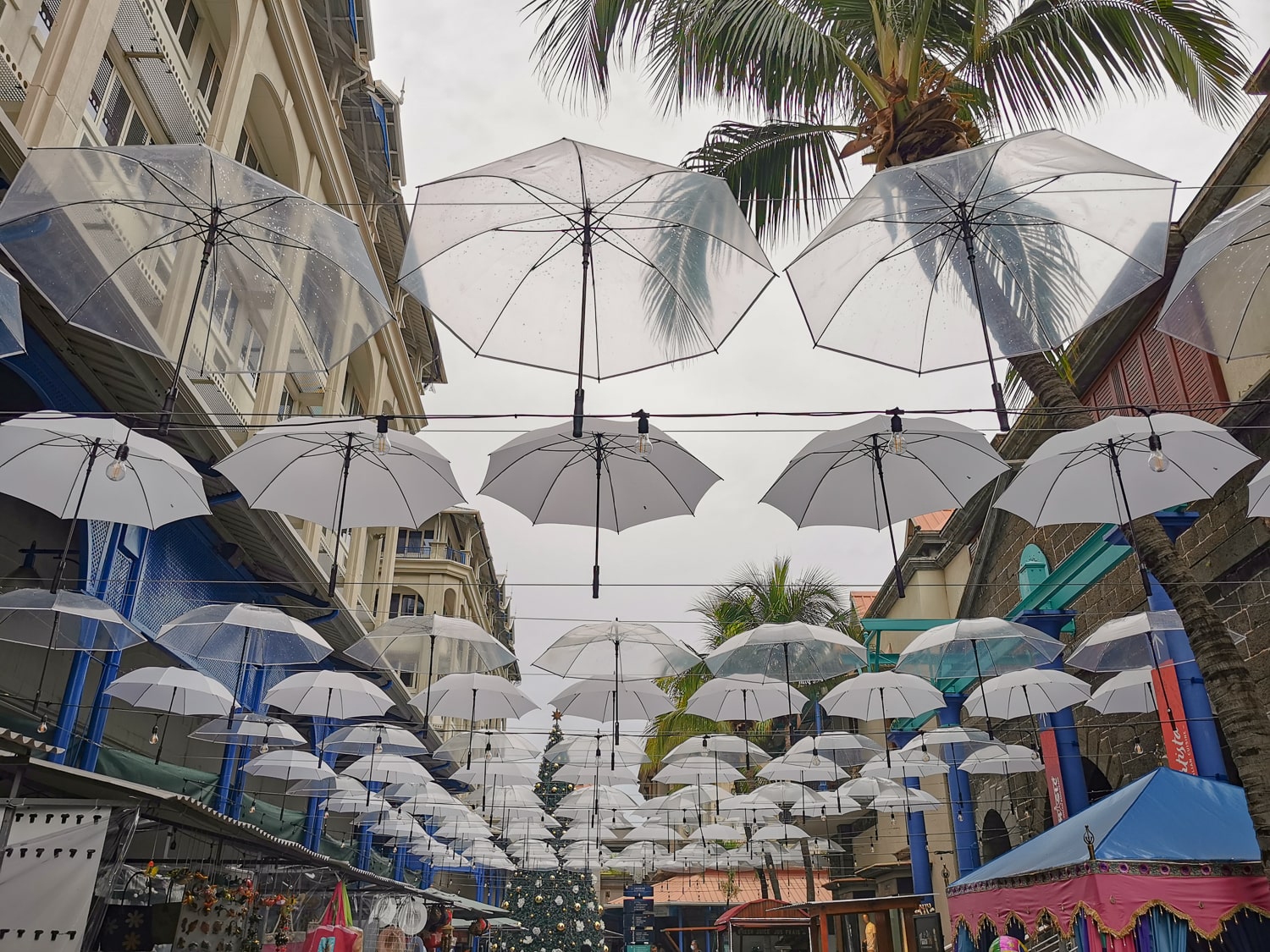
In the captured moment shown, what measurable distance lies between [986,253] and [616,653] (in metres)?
9.21

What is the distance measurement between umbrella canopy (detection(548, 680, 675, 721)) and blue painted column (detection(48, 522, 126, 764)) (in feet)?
25.3

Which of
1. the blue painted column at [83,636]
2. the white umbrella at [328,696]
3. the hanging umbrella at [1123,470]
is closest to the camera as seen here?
the hanging umbrella at [1123,470]

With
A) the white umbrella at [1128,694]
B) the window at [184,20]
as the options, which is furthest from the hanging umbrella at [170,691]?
the white umbrella at [1128,694]

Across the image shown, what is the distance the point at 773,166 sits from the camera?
1198cm

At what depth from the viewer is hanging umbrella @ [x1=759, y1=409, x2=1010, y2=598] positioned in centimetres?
938

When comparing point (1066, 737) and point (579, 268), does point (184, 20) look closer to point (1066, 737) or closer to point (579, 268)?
point (579, 268)

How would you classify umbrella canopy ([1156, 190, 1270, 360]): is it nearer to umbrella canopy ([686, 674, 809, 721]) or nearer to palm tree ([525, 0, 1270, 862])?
palm tree ([525, 0, 1270, 862])

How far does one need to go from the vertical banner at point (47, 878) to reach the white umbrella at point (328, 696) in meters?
8.72

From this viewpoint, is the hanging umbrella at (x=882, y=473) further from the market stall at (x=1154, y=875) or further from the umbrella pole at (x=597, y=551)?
the market stall at (x=1154, y=875)

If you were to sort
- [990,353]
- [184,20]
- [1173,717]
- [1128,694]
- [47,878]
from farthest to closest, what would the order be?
[184,20] < [1128,694] < [1173,717] < [47,878] < [990,353]

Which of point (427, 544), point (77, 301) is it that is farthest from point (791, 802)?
point (427, 544)

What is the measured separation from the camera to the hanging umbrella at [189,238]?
260 inches

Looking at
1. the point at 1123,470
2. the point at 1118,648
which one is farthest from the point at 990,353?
the point at 1118,648

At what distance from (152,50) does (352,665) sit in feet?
47.0
